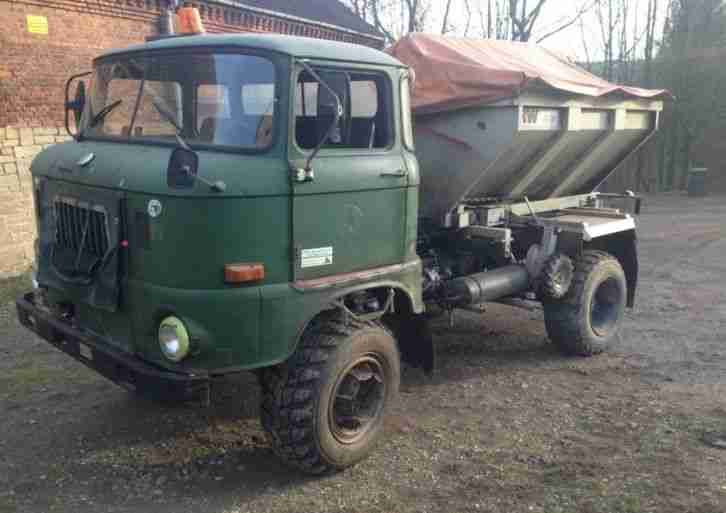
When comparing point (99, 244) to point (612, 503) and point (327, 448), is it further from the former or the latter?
point (612, 503)

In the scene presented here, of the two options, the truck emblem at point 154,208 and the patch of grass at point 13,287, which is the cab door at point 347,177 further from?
the patch of grass at point 13,287

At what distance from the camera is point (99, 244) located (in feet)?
12.9

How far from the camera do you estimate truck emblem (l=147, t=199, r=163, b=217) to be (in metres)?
3.55

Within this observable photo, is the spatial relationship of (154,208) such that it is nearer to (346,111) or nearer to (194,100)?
(194,100)

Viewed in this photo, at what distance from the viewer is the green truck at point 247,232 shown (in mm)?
3539

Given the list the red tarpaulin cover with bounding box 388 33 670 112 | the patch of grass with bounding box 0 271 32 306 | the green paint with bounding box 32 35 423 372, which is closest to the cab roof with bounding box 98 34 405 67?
the green paint with bounding box 32 35 423 372

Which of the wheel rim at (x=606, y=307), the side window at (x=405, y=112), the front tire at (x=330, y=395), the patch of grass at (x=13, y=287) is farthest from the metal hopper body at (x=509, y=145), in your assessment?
the patch of grass at (x=13, y=287)

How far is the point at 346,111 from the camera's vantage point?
4.11m

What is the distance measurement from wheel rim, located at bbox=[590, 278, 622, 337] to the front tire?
308 centimetres

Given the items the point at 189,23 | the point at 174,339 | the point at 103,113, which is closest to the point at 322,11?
the point at 189,23

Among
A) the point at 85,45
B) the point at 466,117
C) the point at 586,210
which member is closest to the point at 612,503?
the point at 466,117

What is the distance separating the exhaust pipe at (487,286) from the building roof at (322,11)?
1097 cm

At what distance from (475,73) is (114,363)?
11.2 feet

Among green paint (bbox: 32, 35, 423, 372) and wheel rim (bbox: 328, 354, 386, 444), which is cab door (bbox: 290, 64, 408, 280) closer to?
green paint (bbox: 32, 35, 423, 372)
